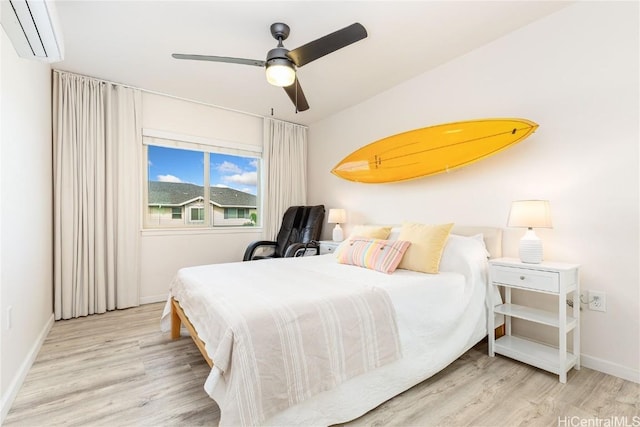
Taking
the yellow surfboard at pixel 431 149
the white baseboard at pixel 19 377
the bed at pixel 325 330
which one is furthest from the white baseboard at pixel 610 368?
the white baseboard at pixel 19 377

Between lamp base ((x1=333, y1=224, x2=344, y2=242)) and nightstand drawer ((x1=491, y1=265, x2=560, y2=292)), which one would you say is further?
lamp base ((x1=333, y1=224, x2=344, y2=242))

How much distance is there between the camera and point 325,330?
140 centimetres

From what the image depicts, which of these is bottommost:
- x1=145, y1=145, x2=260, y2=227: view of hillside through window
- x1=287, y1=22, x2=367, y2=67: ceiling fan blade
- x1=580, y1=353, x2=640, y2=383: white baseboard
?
x1=580, y1=353, x2=640, y2=383: white baseboard

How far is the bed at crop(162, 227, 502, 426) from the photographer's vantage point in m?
1.23

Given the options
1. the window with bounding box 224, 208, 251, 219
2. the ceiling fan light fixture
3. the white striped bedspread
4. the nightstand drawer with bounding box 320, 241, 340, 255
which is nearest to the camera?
the white striped bedspread

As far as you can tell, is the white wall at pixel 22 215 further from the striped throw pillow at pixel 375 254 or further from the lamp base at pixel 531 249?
the lamp base at pixel 531 249

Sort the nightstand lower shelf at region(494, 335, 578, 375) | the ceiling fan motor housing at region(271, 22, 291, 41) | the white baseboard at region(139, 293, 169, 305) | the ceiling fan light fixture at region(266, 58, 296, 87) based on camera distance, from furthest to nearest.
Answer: the white baseboard at region(139, 293, 169, 305), the ceiling fan motor housing at region(271, 22, 291, 41), the ceiling fan light fixture at region(266, 58, 296, 87), the nightstand lower shelf at region(494, 335, 578, 375)

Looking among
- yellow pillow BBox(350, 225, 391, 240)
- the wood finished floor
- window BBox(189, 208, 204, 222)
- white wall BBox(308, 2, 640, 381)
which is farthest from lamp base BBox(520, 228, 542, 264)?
window BBox(189, 208, 204, 222)

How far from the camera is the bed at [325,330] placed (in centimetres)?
123

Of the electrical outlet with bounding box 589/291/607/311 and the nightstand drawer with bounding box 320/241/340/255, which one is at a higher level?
the nightstand drawer with bounding box 320/241/340/255

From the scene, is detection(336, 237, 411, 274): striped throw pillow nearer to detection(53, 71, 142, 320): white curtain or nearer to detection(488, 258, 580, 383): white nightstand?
detection(488, 258, 580, 383): white nightstand

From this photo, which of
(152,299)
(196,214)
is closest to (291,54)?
(196,214)

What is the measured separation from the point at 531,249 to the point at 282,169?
3.24 metres

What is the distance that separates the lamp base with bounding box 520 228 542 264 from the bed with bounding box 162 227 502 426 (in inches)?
11.4
